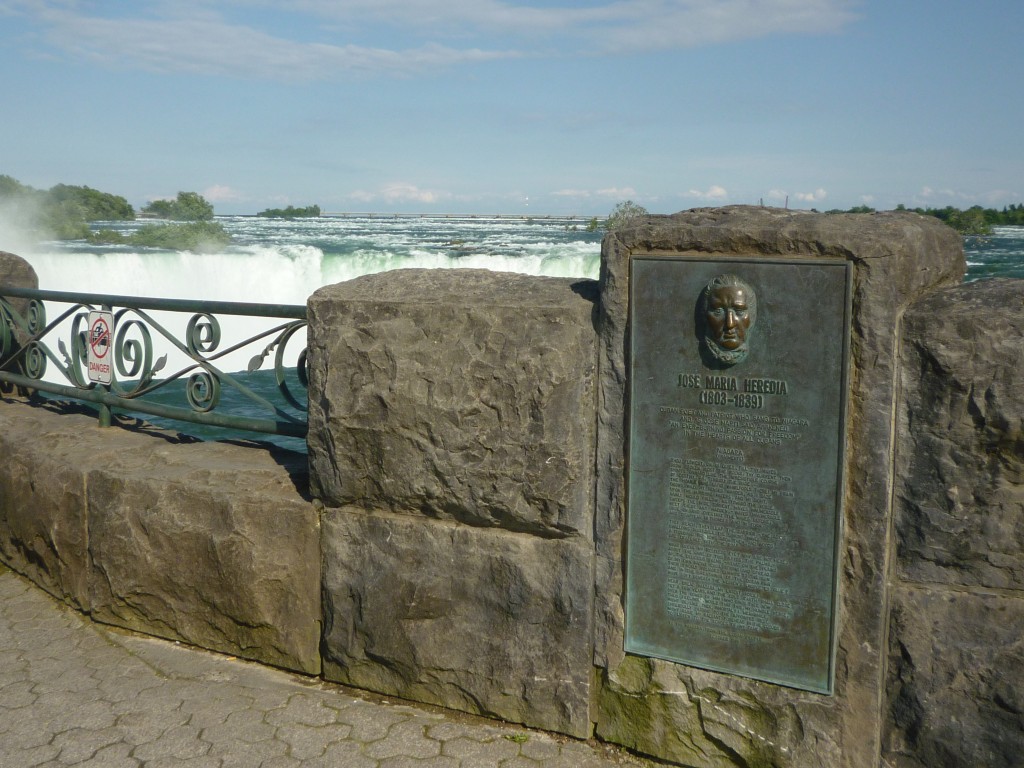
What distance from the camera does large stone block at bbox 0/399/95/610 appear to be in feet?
12.4

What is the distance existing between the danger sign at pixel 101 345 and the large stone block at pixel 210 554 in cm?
68

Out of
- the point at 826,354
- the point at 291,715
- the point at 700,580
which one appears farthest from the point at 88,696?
the point at 826,354

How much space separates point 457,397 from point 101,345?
2159 mm

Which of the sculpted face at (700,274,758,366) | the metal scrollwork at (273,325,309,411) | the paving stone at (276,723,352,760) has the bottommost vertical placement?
the paving stone at (276,723,352,760)

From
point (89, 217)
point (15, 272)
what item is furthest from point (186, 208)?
point (15, 272)

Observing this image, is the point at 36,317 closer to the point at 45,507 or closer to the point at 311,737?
the point at 45,507

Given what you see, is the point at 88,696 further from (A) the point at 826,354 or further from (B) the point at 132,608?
(A) the point at 826,354

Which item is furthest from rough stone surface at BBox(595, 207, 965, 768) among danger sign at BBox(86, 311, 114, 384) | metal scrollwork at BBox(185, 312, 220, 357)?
danger sign at BBox(86, 311, 114, 384)

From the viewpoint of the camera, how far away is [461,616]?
119 inches

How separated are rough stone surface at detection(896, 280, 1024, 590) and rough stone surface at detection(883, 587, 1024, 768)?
66 mm

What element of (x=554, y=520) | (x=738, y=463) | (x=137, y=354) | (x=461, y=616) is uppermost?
(x=137, y=354)

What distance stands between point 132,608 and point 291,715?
0.97m

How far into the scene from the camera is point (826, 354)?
243 cm

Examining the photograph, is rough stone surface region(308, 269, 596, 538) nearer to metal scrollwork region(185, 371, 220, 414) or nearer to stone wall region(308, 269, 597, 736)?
stone wall region(308, 269, 597, 736)
